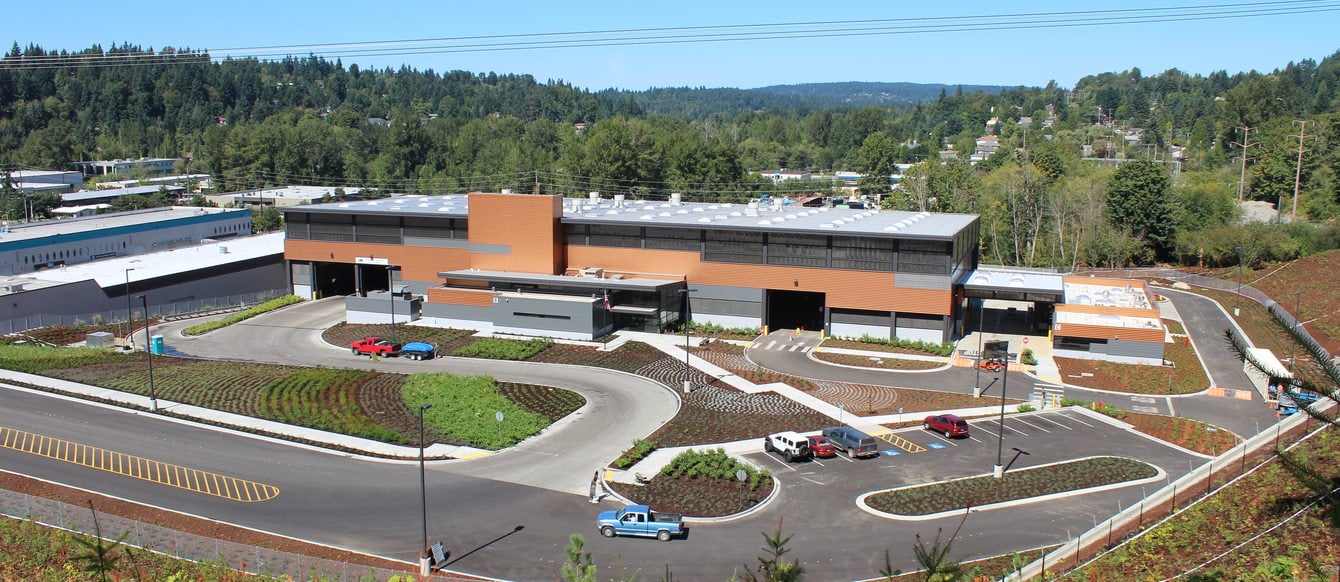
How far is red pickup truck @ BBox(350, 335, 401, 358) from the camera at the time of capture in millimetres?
51562

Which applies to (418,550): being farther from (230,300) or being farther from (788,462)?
(230,300)

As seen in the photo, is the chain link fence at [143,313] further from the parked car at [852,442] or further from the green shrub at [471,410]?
the parked car at [852,442]

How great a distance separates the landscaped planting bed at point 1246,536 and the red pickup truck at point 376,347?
39.8m

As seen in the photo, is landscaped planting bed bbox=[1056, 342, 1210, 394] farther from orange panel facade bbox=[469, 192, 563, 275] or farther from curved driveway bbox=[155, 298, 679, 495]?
orange panel facade bbox=[469, 192, 563, 275]

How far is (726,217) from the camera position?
206 feet

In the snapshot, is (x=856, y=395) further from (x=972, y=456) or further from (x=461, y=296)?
(x=461, y=296)

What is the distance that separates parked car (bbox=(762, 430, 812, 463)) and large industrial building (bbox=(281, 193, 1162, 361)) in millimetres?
17952

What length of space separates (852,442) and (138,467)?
2662cm

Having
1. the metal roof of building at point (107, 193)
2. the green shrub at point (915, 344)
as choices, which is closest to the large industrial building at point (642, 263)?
the green shrub at point (915, 344)

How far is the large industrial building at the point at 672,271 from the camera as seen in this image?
180ft

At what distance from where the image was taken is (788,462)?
117 ft

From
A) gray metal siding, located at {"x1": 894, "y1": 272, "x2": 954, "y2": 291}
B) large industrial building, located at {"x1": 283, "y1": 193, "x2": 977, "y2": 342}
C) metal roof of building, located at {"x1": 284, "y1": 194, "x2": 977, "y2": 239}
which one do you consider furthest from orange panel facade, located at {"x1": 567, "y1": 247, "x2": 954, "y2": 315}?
metal roof of building, located at {"x1": 284, "y1": 194, "x2": 977, "y2": 239}

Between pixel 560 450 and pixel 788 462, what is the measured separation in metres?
8.94

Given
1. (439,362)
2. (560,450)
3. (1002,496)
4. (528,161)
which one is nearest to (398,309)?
(439,362)
